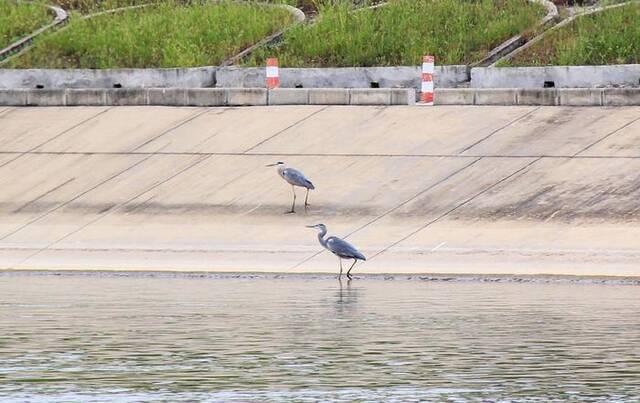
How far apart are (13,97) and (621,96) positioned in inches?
423

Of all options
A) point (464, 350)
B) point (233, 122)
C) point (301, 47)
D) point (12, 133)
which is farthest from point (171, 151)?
point (464, 350)

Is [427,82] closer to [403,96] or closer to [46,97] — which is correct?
[403,96]

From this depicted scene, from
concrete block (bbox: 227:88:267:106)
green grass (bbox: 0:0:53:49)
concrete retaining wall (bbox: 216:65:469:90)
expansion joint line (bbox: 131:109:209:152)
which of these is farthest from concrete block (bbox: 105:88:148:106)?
green grass (bbox: 0:0:53:49)

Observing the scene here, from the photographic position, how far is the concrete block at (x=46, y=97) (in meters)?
33.3

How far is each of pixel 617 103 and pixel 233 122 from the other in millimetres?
6021

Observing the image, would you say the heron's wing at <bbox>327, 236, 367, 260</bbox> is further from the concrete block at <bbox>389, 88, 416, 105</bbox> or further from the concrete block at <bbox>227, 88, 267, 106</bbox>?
the concrete block at <bbox>227, 88, 267, 106</bbox>

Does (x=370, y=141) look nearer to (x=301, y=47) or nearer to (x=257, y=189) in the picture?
(x=257, y=189)

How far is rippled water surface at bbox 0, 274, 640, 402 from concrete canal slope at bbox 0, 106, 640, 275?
3.26ft

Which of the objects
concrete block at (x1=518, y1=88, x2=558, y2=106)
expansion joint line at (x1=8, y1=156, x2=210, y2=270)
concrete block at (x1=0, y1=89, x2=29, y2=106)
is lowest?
expansion joint line at (x1=8, y1=156, x2=210, y2=270)

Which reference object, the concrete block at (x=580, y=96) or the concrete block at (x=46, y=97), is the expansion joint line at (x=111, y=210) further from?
the concrete block at (x=580, y=96)

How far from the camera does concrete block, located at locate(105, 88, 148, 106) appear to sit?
3269 centimetres

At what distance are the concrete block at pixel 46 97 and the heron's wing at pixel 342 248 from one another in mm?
10912

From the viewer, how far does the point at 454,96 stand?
100ft

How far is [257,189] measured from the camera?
27656mm
